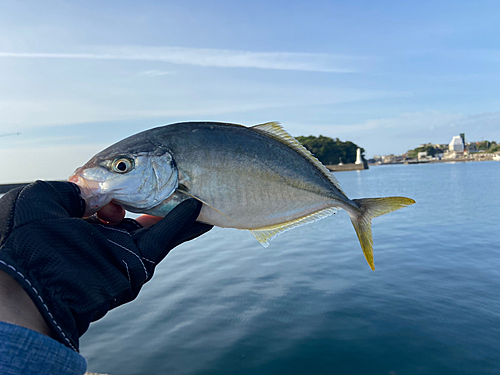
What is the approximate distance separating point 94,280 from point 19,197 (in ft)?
2.18

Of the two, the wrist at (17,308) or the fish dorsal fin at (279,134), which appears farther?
the fish dorsal fin at (279,134)

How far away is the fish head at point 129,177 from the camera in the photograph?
7.97ft

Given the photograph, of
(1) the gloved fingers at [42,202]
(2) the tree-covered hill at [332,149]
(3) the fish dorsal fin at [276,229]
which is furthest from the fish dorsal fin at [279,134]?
(2) the tree-covered hill at [332,149]

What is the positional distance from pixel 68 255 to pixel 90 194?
72 centimetres

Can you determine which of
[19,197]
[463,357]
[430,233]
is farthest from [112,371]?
[430,233]

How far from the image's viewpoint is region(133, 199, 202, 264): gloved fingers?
2271mm

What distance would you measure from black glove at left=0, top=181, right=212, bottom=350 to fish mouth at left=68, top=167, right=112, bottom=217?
4.3 inches

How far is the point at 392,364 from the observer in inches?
262

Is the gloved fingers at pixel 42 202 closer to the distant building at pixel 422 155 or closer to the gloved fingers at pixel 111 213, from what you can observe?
the gloved fingers at pixel 111 213

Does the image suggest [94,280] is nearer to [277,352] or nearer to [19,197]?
[19,197]

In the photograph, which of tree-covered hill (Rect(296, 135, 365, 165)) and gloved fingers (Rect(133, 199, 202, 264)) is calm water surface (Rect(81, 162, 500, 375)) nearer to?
gloved fingers (Rect(133, 199, 202, 264))

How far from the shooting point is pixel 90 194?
7.83 ft

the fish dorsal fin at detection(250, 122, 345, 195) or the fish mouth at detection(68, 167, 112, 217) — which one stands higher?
the fish dorsal fin at detection(250, 122, 345, 195)

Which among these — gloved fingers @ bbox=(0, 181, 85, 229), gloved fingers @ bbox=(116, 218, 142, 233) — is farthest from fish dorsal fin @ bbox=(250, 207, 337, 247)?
gloved fingers @ bbox=(0, 181, 85, 229)
